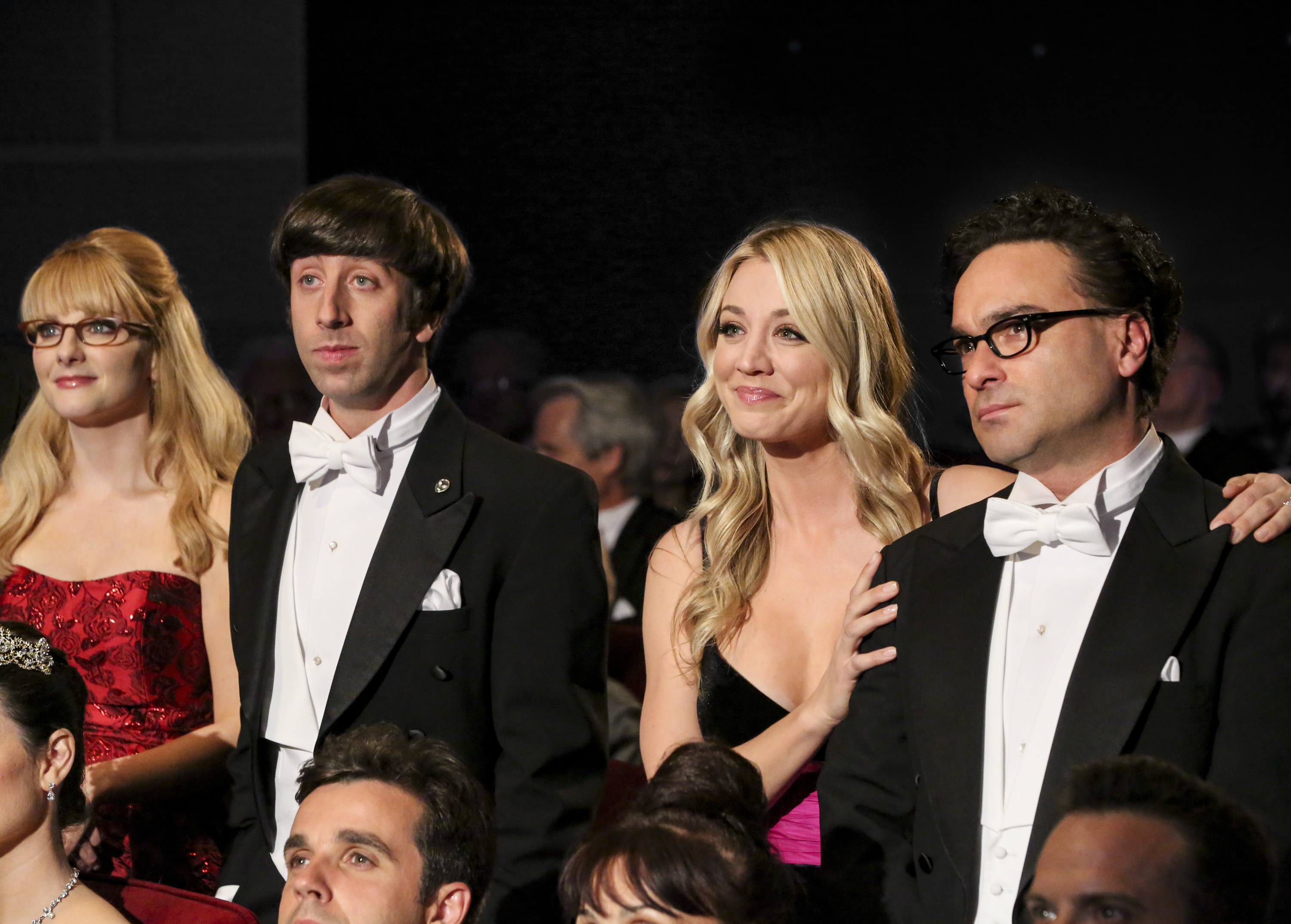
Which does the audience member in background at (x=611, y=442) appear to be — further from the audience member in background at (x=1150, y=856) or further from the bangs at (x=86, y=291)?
the audience member in background at (x=1150, y=856)

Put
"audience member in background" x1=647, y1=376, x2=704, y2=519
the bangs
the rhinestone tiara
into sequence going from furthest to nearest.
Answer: "audience member in background" x1=647, y1=376, x2=704, y2=519, the bangs, the rhinestone tiara

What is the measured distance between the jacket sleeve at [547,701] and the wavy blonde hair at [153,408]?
2.48 feet

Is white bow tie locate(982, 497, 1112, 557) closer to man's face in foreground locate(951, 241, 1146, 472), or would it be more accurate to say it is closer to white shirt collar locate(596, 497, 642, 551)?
man's face in foreground locate(951, 241, 1146, 472)

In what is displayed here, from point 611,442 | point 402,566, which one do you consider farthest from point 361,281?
point 611,442

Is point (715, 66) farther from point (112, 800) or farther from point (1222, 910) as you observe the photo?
point (1222, 910)

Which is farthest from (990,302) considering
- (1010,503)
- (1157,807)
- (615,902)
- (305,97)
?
(305,97)

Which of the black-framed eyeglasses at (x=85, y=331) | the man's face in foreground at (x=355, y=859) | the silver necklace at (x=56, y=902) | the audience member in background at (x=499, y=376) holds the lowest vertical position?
the silver necklace at (x=56, y=902)

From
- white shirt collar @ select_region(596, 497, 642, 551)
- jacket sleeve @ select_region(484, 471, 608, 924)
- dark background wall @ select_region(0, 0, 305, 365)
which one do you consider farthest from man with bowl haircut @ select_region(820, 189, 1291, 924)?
dark background wall @ select_region(0, 0, 305, 365)

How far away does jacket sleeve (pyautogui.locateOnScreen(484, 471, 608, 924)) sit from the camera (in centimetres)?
210

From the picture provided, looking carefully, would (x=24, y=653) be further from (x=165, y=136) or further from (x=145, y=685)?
(x=165, y=136)

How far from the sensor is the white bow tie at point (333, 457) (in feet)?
7.47

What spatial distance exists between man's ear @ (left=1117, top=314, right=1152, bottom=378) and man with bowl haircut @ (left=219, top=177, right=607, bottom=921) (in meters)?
0.82

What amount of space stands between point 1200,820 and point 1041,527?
455mm

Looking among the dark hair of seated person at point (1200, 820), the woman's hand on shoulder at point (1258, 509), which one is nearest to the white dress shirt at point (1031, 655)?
the woman's hand on shoulder at point (1258, 509)
